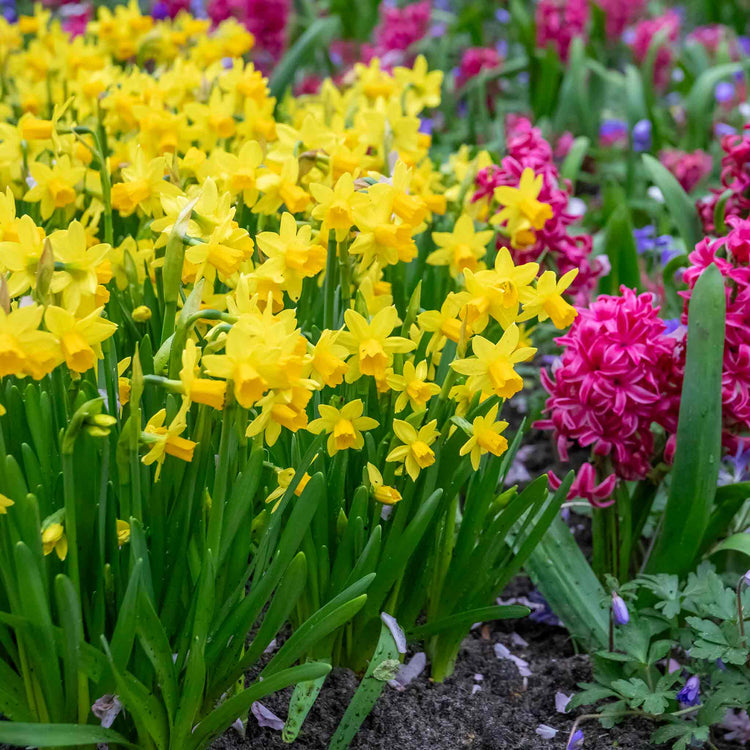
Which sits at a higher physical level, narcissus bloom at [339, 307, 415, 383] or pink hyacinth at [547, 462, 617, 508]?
narcissus bloom at [339, 307, 415, 383]

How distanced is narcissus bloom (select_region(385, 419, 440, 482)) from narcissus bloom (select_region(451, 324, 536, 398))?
88 millimetres

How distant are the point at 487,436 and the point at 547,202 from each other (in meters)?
0.84

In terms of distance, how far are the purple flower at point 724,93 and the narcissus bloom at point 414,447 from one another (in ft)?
10.8

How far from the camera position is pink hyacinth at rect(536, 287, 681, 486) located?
1549 mm

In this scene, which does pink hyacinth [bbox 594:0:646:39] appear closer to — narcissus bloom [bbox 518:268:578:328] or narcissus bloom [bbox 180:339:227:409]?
narcissus bloom [bbox 518:268:578:328]

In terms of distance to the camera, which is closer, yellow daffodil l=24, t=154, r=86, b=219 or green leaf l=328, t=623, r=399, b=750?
green leaf l=328, t=623, r=399, b=750

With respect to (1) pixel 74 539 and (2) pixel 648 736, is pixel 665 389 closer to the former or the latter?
(2) pixel 648 736

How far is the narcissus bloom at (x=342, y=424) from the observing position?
1.26 meters

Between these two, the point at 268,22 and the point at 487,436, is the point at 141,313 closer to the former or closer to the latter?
the point at 487,436

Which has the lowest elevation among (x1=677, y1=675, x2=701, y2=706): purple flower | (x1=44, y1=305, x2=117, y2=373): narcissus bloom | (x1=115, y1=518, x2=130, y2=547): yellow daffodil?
(x1=677, y1=675, x2=701, y2=706): purple flower

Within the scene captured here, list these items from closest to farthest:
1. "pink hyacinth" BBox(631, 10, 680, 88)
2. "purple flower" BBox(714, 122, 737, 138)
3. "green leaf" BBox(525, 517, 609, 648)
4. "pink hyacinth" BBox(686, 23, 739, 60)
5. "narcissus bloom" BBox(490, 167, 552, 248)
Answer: "green leaf" BBox(525, 517, 609, 648), "narcissus bloom" BBox(490, 167, 552, 248), "purple flower" BBox(714, 122, 737, 138), "pink hyacinth" BBox(631, 10, 680, 88), "pink hyacinth" BBox(686, 23, 739, 60)

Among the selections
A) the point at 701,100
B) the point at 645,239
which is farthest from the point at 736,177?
the point at 701,100

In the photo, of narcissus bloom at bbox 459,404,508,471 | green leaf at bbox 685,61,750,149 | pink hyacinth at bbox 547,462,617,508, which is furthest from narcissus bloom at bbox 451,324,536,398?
green leaf at bbox 685,61,750,149

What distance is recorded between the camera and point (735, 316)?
1562mm
